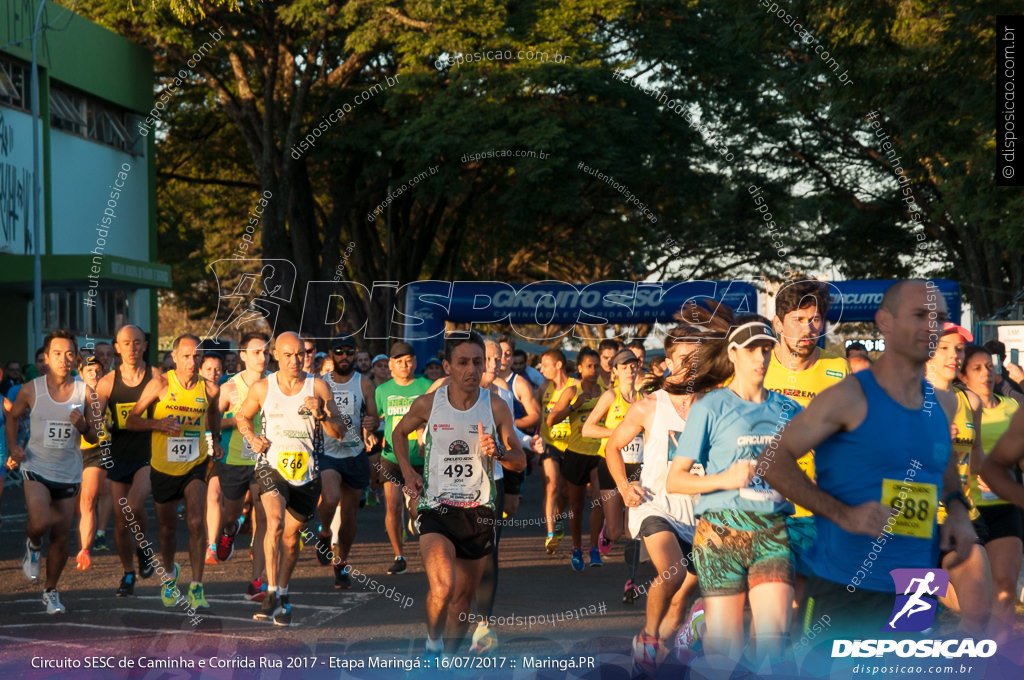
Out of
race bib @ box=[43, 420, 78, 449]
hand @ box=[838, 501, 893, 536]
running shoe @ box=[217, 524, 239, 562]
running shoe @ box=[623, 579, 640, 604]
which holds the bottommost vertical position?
running shoe @ box=[623, 579, 640, 604]

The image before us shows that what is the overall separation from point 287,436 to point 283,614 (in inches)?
46.2

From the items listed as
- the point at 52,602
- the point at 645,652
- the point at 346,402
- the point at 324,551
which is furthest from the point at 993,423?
the point at 52,602

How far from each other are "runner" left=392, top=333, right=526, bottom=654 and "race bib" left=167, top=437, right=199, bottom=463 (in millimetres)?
2812

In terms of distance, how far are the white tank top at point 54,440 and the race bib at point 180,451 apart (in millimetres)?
664

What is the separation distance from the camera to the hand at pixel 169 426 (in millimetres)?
9195

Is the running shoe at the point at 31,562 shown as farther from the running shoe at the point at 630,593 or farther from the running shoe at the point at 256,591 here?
the running shoe at the point at 630,593

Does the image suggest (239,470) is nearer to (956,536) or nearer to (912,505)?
(956,536)

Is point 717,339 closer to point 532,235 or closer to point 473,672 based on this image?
point 473,672

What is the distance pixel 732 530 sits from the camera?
519 cm

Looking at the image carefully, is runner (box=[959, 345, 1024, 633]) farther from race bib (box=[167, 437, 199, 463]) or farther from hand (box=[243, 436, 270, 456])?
race bib (box=[167, 437, 199, 463])

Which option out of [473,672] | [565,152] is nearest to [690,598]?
[473,672]

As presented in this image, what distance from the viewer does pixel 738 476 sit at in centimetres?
518

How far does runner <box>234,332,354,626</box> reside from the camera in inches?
323

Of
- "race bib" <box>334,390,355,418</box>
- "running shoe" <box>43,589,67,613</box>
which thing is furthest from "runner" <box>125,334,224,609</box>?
"race bib" <box>334,390,355,418</box>
